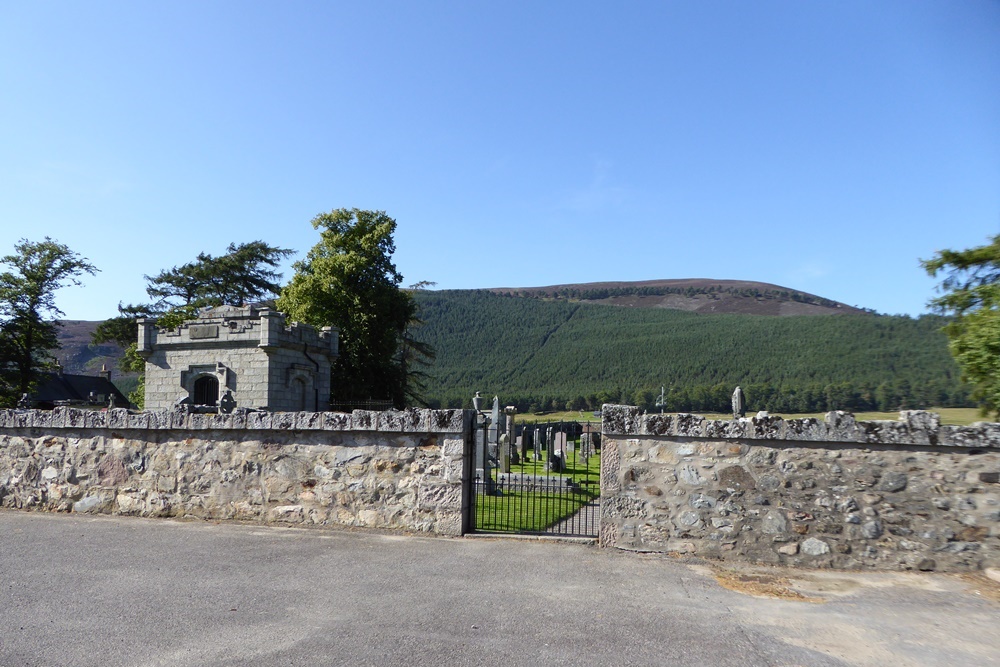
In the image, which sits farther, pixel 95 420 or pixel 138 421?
pixel 95 420

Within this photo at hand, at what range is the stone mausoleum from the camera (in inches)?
1138

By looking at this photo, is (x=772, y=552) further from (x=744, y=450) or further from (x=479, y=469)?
(x=479, y=469)

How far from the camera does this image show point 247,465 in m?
9.02

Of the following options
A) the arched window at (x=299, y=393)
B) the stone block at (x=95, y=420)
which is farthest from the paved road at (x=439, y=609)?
the arched window at (x=299, y=393)

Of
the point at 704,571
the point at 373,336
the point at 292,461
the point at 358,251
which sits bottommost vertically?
the point at 704,571

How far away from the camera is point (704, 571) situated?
6.89 meters

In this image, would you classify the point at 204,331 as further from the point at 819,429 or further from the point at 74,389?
the point at 74,389

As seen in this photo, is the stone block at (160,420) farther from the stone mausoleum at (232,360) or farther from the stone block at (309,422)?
the stone mausoleum at (232,360)

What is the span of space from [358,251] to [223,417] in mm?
33299

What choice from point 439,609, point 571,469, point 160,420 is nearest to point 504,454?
point 571,469

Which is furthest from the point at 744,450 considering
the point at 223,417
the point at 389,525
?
the point at 223,417

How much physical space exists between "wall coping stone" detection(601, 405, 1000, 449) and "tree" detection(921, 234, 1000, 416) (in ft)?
9.19

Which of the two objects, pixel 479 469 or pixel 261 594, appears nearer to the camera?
pixel 261 594

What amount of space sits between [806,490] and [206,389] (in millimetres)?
27865
